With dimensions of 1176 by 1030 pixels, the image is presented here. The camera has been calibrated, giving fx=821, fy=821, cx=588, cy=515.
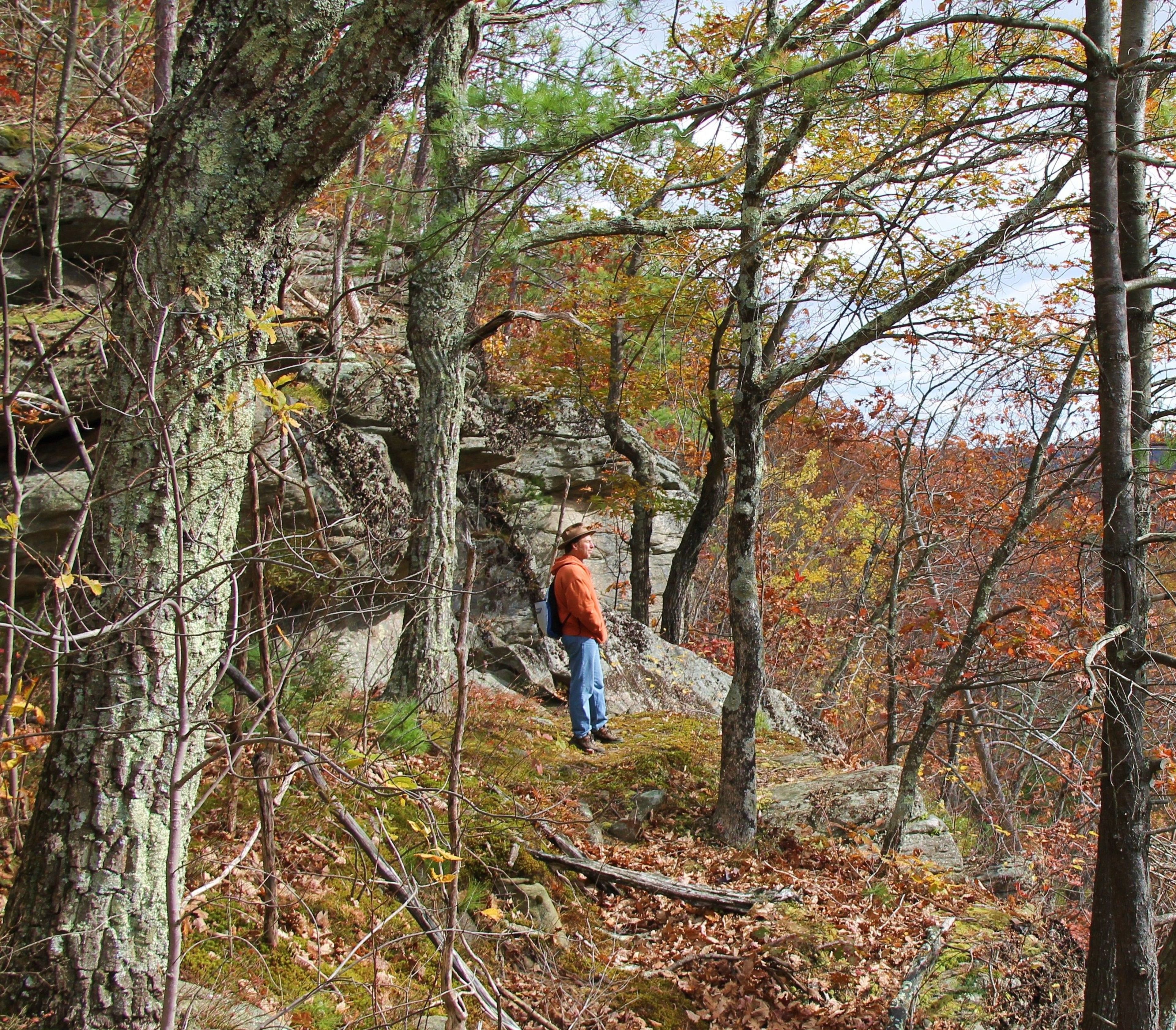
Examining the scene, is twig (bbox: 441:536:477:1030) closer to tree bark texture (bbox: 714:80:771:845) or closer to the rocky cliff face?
the rocky cliff face

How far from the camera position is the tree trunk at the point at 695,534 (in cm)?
1124

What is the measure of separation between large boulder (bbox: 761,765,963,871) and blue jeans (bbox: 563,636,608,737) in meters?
1.84

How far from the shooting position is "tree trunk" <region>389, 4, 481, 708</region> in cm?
741

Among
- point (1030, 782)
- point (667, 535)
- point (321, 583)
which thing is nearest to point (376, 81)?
point (321, 583)

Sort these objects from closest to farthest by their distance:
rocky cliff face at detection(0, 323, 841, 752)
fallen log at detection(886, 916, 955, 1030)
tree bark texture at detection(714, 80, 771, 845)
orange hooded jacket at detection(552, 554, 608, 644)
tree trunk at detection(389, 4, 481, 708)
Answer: fallen log at detection(886, 916, 955, 1030) < tree bark texture at detection(714, 80, 771, 845) < rocky cliff face at detection(0, 323, 841, 752) < tree trunk at detection(389, 4, 481, 708) < orange hooded jacket at detection(552, 554, 608, 644)

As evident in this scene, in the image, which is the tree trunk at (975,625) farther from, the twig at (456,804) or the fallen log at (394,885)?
the twig at (456,804)

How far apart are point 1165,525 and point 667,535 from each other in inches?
334

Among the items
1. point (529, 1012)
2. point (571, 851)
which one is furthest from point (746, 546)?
point (529, 1012)

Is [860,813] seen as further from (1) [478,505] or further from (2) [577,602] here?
(1) [478,505]

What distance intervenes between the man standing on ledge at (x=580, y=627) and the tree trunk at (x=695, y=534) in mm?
2520

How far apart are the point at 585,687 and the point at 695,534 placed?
4832 millimetres

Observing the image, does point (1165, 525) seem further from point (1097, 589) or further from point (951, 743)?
point (951, 743)

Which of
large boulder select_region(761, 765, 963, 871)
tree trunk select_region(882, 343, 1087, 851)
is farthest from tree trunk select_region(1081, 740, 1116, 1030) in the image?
large boulder select_region(761, 765, 963, 871)

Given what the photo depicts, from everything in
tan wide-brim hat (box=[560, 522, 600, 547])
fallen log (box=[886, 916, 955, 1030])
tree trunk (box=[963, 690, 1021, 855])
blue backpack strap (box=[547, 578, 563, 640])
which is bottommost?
tree trunk (box=[963, 690, 1021, 855])
